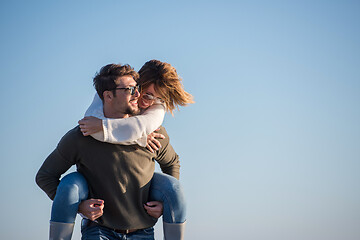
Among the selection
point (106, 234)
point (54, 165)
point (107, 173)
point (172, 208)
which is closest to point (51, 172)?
point (54, 165)

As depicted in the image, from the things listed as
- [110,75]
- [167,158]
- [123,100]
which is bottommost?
[167,158]

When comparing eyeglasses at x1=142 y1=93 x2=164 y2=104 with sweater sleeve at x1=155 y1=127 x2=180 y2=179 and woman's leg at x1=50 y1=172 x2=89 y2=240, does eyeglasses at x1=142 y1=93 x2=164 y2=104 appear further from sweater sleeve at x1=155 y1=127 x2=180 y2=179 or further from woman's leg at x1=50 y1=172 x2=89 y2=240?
woman's leg at x1=50 y1=172 x2=89 y2=240

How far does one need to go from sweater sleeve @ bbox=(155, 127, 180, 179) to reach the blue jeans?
0.25 metres

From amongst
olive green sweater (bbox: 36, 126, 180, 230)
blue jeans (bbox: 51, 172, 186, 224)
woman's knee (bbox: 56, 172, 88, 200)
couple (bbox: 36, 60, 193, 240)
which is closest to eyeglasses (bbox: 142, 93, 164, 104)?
couple (bbox: 36, 60, 193, 240)

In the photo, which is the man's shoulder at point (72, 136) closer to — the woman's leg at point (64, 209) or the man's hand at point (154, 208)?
the woman's leg at point (64, 209)

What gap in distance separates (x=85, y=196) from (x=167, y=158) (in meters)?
0.99

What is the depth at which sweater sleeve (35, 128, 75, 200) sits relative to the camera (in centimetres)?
438

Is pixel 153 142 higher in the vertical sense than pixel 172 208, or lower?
higher

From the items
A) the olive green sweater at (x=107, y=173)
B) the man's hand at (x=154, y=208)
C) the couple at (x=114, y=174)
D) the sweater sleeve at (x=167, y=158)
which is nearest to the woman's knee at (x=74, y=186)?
the couple at (x=114, y=174)

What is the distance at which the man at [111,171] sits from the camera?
4.41 metres

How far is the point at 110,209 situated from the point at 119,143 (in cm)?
62

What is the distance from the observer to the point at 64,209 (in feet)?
13.7

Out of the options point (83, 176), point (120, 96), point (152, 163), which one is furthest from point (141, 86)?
point (83, 176)

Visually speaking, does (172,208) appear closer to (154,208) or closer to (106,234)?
(154,208)
